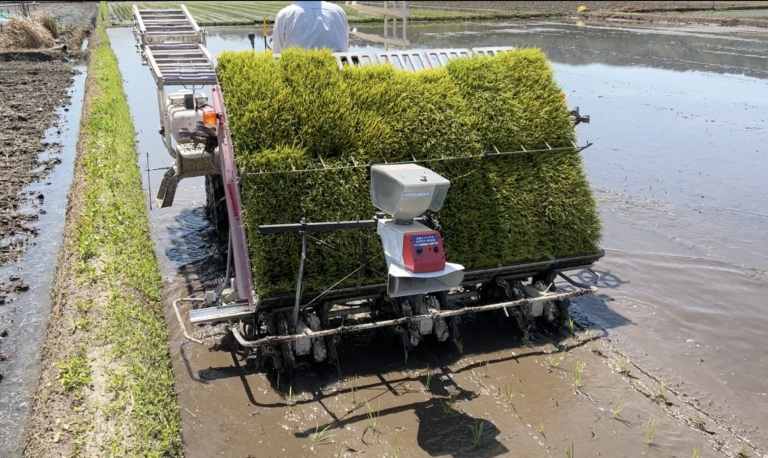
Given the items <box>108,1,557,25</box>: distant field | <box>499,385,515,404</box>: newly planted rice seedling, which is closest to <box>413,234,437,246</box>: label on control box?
<box>499,385,515,404</box>: newly planted rice seedling

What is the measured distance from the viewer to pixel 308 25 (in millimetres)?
6715

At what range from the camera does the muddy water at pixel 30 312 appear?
4.86m

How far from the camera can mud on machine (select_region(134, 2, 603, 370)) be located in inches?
177

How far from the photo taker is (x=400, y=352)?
5586mm

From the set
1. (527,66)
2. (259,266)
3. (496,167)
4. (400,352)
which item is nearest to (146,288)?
(259,266)

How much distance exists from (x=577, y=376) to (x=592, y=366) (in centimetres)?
30

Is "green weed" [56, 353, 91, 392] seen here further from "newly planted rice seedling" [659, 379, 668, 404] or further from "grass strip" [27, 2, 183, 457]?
"newly planted rice seedling" [659, 379, 668, 404]

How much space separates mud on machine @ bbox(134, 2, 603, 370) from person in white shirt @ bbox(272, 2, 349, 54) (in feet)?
2.70

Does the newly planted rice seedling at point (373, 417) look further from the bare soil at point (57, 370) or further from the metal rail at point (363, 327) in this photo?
the bare soil at point (57, 370)

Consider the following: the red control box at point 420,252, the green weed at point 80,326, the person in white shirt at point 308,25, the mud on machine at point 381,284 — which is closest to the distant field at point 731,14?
the person in white shirt at point 308,25

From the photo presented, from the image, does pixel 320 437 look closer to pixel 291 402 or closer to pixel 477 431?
pixel 291 402

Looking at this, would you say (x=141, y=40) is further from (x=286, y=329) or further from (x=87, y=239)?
(x=286, y=329)

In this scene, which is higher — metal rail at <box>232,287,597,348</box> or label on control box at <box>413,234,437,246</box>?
label on control box at <box>413,234,437,246</box>

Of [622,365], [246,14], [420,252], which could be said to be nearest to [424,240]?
[420,252]
